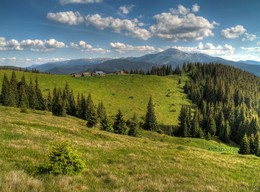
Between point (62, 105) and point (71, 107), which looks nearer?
point (62, 105)

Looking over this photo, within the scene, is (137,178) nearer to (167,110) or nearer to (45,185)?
(45,185)

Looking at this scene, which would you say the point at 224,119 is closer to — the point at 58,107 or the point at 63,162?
the point at 58,107

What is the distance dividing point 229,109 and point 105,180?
142 metres

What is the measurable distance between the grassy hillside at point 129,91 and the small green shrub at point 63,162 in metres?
107

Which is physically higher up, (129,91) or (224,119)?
(129,91)

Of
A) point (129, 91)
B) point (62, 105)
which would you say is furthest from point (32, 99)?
point (129, 91)

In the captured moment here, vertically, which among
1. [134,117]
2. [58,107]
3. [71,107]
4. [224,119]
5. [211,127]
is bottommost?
[211,127]

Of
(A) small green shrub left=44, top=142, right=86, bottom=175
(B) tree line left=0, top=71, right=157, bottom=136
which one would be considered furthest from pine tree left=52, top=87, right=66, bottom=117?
(A) small green shrub left=44, top=142, right=86, bottom=175

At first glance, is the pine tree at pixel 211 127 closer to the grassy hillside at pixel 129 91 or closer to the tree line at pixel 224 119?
the tree line at pixel 224 119

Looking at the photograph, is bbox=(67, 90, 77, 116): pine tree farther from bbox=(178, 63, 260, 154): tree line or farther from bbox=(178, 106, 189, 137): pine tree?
bbox=(178, 106, 189, 137): pine tree

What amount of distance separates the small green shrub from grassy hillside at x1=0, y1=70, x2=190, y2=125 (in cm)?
10747

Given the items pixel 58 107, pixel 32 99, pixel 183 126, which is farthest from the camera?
pixel 183 126

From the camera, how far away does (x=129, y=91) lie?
161875 mm

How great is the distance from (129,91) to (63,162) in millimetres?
151275
